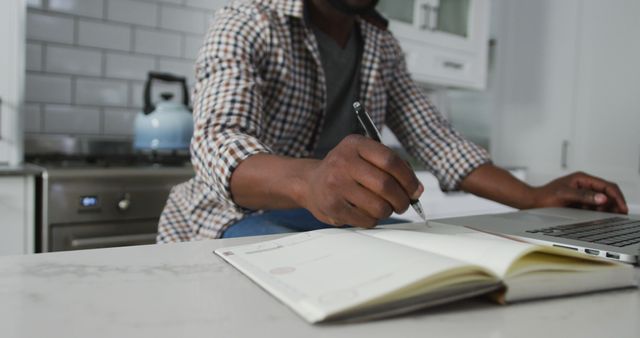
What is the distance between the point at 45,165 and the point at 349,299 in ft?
4.08

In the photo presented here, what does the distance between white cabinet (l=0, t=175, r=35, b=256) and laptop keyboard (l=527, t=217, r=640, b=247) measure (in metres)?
1.10

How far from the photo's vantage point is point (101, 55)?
5.74 ft

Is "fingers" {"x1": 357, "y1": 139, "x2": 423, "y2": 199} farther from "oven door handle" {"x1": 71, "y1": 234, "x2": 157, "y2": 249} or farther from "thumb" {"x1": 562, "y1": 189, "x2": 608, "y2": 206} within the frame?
"oven door handle" {"x1": 71, "y1": 234, "x2": 157, "y2": 249}

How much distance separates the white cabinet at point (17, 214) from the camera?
120 cm

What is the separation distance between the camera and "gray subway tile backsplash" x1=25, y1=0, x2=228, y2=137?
1.65 m

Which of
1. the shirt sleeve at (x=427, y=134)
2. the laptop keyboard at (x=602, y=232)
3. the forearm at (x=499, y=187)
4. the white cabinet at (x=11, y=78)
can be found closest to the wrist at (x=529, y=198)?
the forearm at (x=499, y=187)

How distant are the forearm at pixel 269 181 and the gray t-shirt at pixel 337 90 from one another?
0.33m

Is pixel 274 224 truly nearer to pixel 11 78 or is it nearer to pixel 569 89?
pixel 11 78

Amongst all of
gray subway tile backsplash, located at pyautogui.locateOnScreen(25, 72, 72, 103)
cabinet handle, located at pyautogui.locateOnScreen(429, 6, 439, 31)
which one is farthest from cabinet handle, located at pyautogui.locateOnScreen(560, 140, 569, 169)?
gray subway tile backsplash, located at pyautogui.locateOnScreen(25, 72, 72, 103)

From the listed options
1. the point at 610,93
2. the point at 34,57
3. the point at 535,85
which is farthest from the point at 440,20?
the point at 34,57


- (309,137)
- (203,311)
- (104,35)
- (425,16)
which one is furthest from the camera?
(425,16)

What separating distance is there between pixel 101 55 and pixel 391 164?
1504 mm

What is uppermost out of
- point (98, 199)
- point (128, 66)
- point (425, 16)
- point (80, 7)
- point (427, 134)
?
point (425, 16)

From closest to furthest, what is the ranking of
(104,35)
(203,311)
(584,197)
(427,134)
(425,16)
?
(203,311) < (584,197) < (427,134) < (104,35) < (425,16)
